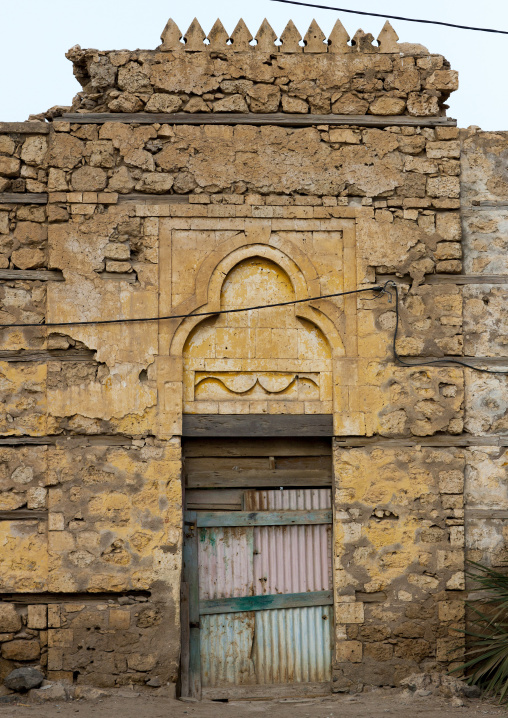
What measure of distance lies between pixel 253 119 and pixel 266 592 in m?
4.19

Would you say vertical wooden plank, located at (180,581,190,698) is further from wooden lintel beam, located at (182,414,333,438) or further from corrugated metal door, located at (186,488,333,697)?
wooden lintel beam, located at (182,414,333,438)

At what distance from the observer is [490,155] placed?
8070 mm

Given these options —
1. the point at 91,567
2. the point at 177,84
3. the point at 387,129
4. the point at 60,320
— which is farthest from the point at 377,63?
the point at 91,567

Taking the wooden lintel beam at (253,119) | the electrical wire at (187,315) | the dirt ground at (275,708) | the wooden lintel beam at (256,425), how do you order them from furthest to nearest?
the wooden lintel beam at (253,119), the wooden lintel beam at (256,425), the electrical wire at (187,315), the dirt ground at (275,708)

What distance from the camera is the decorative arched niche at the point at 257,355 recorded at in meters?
7.77

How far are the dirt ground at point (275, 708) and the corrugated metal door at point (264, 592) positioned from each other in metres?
0.36

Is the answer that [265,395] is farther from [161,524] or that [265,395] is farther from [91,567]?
[91,567]

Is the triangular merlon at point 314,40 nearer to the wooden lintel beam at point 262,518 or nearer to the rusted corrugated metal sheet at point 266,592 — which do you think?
the rusted corrugated metal sheet at point 266,592

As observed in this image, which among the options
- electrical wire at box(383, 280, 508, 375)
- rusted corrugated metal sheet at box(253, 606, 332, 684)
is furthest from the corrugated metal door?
electrical wire at box(383, 280, 508, 375)

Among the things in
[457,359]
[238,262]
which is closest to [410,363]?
[457,359]

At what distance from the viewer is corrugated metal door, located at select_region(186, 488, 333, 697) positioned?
7773 millimetres

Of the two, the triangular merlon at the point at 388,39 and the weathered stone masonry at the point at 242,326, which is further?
the triangular merlon at the point at 388,39

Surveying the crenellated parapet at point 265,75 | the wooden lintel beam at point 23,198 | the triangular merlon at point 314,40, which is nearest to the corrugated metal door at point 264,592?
the wooden lintel beam at point 23,198

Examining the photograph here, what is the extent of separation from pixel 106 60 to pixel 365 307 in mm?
3165
